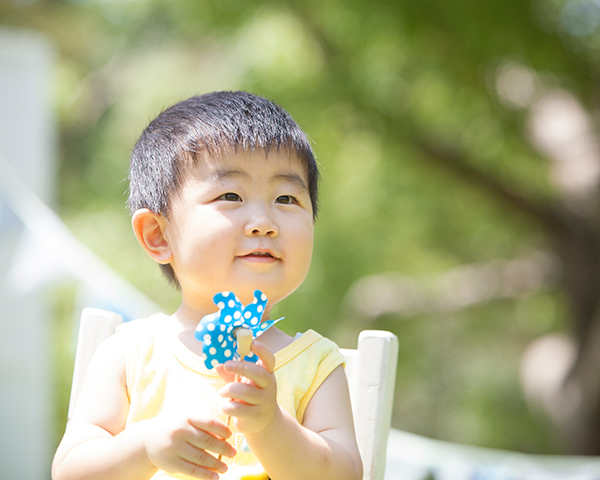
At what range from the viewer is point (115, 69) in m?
6.04

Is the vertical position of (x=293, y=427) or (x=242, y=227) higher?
(x=242, y=227)

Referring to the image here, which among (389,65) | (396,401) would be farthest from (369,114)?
(396,401)

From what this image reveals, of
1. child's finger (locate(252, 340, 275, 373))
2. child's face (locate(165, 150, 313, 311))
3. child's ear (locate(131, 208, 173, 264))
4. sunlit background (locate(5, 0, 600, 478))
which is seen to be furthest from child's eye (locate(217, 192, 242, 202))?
sunlit background (locate(5, 0, 600, 478))

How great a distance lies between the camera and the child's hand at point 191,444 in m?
0.62

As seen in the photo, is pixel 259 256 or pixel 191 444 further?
pixel 259 256

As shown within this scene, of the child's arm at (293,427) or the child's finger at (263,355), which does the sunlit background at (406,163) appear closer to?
the child's arm at (293,427)

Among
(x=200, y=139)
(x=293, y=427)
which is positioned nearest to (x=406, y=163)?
(x=200, y=139)

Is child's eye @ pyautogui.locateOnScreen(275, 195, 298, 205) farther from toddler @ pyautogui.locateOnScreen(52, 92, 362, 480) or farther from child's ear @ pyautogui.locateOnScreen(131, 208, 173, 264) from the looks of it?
child's ear @ pyautogui.locateOnScreen(131, 208, 173, 264)

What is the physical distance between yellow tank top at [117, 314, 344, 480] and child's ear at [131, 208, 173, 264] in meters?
0.11

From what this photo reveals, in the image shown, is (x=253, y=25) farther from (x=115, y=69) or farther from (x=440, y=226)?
(x=115, y=69)

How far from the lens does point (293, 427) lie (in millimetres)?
666

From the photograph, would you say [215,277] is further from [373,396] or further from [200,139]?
[373,396]

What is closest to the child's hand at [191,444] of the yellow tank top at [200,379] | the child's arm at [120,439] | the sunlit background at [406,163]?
the child's arm at [120,439]

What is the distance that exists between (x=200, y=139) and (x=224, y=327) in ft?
0.93
